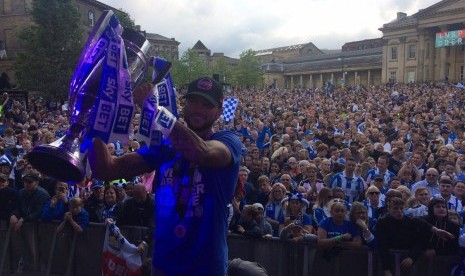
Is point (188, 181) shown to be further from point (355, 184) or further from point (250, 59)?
point (250, 59)

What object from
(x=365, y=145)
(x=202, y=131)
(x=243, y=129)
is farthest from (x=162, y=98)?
(x=243, y=129)

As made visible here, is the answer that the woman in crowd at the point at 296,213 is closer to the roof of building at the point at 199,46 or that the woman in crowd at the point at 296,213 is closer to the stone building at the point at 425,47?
the stone building at the point at 425,47

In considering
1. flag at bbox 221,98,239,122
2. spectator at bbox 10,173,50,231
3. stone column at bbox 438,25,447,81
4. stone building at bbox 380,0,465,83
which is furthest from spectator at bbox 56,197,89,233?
stone column at bbox 438,25,447,81

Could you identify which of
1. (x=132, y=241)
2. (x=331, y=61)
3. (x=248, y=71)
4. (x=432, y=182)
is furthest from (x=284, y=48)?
(x=132, y=241)

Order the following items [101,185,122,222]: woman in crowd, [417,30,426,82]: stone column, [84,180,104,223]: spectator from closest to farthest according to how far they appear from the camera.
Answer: [84,180,104,223]: spectator
[101,185,122,222]: woman in crowd
[417,30,426,82]: stone column

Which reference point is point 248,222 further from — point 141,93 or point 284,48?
point 284,48

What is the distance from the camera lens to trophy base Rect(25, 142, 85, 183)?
263cm

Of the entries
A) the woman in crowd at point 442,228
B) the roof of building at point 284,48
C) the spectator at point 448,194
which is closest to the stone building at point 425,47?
the roof of building at point 284,48

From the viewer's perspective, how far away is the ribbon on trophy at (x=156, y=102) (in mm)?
2381

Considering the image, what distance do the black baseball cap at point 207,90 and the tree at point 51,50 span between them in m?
35.9

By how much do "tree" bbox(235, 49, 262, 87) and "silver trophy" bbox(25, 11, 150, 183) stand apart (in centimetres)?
9099

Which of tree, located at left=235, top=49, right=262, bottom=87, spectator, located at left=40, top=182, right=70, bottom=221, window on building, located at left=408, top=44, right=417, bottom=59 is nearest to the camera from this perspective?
spectator, located at left=40, top=182, right=70, bottom=221

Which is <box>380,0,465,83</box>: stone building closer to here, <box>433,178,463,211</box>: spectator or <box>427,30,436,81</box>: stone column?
<box>427,30,436,81</box>: stone column

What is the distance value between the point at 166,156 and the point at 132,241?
478 centimetres
